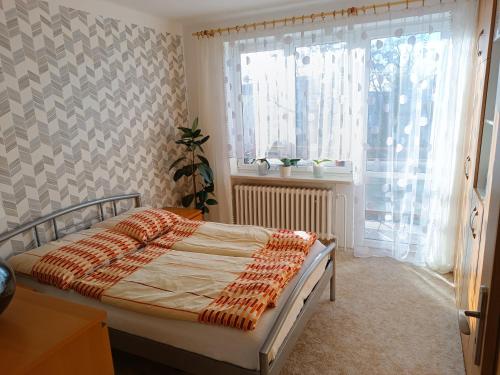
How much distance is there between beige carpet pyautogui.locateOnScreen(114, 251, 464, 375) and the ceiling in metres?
2.75

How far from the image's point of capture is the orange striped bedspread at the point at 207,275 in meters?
1.87

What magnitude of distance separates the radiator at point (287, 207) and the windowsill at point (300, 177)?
0.10 m

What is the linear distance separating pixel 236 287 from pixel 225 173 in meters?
2.25

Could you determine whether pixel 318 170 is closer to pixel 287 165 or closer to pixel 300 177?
pixel 300 177

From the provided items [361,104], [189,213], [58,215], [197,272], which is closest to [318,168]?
[361,104]

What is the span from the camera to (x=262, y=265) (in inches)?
91.6

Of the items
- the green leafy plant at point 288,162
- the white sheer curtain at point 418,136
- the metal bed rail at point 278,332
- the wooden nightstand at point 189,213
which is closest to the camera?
the metal bed rail at point 278,332

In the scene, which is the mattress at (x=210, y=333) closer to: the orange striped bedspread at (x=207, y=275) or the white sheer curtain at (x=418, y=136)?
the orange striped bedspread at (x=207, y=275)

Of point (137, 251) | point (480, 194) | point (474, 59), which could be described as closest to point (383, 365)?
point (480, 194)

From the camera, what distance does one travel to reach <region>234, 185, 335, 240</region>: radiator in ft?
12.4

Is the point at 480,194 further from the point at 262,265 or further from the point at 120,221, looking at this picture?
the point at 120,221

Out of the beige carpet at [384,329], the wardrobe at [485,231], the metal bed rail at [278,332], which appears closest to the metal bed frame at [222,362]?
the metal bed rail at [278,332]

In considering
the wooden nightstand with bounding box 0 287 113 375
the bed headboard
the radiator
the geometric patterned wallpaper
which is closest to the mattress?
the wooden nightstand with bounding box 0 287 113 375

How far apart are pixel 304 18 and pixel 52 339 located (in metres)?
3.41
